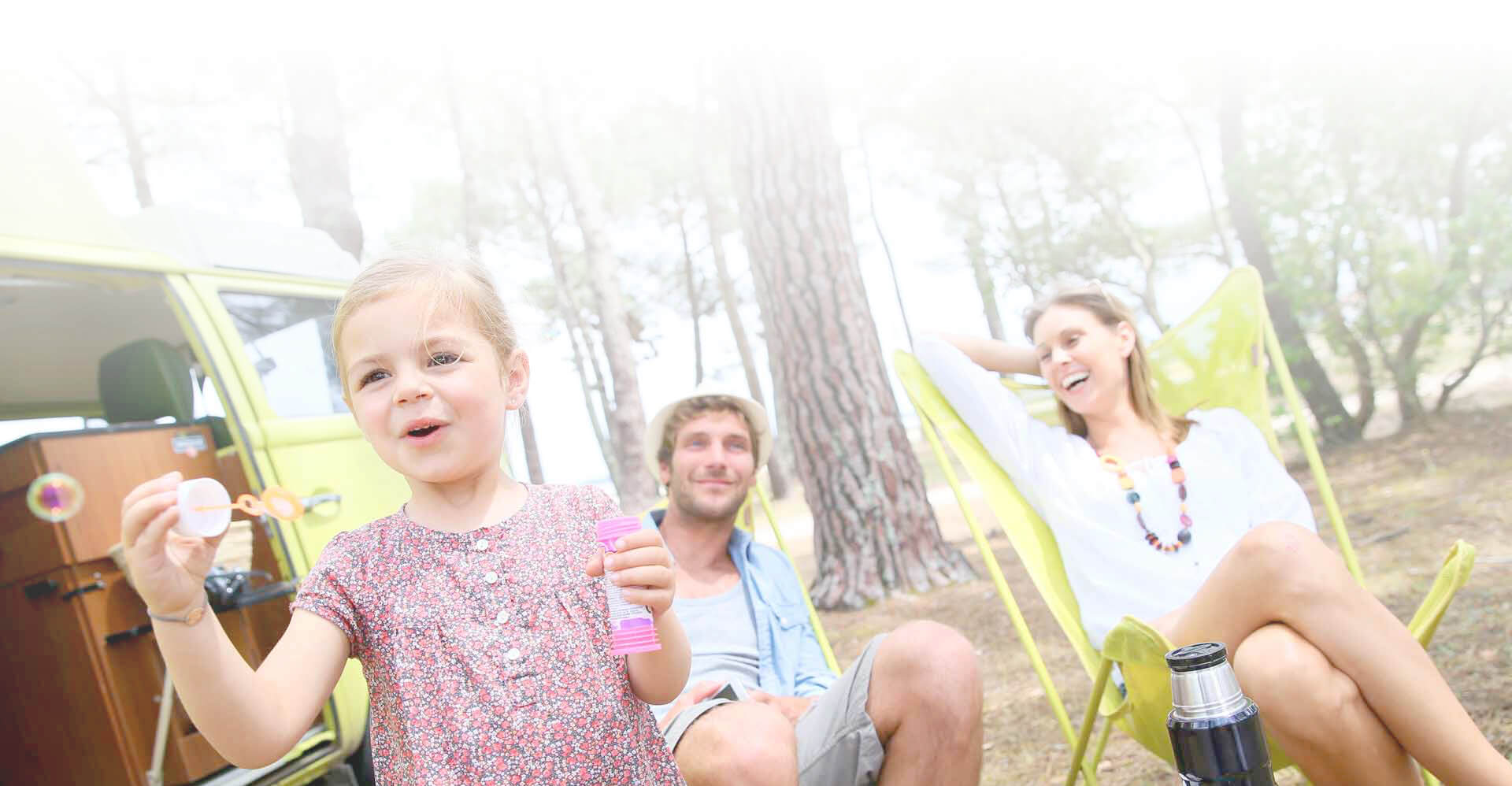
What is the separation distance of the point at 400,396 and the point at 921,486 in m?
4.22

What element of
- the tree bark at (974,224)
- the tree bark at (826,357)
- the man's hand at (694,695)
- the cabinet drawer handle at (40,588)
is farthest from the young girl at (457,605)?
the tree bark at (974,224)

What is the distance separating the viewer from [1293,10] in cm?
921

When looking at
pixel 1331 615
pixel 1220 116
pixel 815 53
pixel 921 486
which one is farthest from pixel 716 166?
pixel 1331 615

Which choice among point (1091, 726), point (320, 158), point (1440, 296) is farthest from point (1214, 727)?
point (320, 158)

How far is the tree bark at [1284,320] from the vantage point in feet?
22.8

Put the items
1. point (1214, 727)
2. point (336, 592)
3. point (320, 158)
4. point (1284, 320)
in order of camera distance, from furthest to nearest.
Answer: point (320, 158), point (1284, 320), point (336, 592), point (1214, 727)

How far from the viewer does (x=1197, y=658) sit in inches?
42.1

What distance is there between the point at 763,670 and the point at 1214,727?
1247mm

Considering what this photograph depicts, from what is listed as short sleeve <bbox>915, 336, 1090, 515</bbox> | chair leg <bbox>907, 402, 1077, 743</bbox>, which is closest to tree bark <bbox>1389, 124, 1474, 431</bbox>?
short sleeve <bbox>915, 336, 1090, 515</bbox>

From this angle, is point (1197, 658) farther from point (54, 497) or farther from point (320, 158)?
point (320, 158)

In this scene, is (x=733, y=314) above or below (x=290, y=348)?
above

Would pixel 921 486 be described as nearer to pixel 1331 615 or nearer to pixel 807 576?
pixel 807 576

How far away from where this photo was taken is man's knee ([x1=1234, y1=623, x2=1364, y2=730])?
5.09 feet

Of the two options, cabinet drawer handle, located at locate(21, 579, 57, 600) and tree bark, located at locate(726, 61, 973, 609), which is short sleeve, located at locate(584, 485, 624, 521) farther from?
tree bark, located at locate(726, 61, 973, 609)
